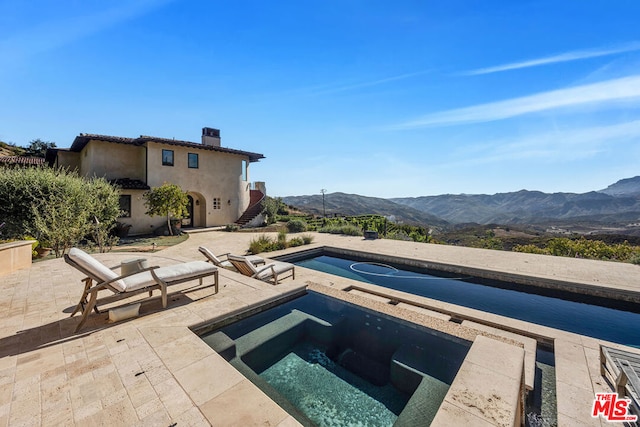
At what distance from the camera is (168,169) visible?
17.2 meters

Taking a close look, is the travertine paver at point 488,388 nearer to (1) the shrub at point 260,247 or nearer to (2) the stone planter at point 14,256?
(1) the shrub at point 260,247

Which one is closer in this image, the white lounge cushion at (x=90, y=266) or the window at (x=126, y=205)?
the white lounge cushion at (x=90, y=266)

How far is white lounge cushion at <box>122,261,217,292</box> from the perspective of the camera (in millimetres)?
3850

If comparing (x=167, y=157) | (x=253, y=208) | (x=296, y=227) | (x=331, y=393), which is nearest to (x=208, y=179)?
(x=167, y=157)

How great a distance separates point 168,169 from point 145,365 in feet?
57.0

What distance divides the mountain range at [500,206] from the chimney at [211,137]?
48822 mm

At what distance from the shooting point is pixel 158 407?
214 cm

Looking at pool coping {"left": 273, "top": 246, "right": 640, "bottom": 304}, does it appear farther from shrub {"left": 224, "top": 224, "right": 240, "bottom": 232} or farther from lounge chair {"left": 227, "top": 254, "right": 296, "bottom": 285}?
shrub {"left": 224, "top": 224, "right": 240, "bottom": 232}

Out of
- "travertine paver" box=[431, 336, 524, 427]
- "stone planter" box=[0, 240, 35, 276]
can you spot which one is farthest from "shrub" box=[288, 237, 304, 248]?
"travertine paver" box=[431, 336, 524, 427]

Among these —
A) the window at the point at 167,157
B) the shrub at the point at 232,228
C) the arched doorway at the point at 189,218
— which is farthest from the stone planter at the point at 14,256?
the arched doorway at the point at 189,218

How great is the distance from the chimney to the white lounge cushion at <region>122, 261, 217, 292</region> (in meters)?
→ 18.5

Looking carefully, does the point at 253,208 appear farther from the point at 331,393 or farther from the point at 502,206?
the point at 502,206

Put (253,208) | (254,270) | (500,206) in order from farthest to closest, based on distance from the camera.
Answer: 1. (500,206)
2. (253,208)
3. (254,270)

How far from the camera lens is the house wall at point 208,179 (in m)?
16.7
